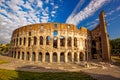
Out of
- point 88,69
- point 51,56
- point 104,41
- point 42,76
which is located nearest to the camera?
point 42,76

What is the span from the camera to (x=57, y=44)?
32.8 metres

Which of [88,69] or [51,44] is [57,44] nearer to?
[51,44]

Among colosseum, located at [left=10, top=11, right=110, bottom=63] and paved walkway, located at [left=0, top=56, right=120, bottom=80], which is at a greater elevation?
colosseum, located at [left=10, top=11, right=110, bottom=63]

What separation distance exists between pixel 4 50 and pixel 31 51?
64479mm

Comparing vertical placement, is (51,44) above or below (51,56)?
above

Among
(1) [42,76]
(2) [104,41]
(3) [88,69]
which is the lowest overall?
(3) [88,69]

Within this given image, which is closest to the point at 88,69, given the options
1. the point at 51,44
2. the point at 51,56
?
the point at 51,56

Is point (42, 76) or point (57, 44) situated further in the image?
point (57, 44)

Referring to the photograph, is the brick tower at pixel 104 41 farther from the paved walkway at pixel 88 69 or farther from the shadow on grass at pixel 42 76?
the shadow on grass at pixel 42 76

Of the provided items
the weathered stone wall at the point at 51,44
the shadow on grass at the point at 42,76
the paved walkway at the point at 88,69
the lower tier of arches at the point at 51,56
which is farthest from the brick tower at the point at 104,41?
the shadow on grass at the point at 42,76

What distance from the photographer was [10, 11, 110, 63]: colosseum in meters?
32.7

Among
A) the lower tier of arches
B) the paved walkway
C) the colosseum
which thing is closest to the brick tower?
the colosseum

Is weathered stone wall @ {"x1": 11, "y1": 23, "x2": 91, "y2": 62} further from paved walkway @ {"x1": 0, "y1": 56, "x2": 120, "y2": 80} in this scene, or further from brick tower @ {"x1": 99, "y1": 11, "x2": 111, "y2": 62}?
paved walkway @ {"x1": 0, "y1": 56, "x2": 120, "y2": 80}

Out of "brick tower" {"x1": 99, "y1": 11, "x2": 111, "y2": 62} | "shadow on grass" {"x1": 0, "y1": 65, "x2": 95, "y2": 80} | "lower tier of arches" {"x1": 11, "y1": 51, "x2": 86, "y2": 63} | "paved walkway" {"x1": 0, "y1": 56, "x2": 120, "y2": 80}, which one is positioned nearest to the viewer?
"shadow on grass" {"x1": 0, "y1": 65, "x2": 95, "y2": 80}
